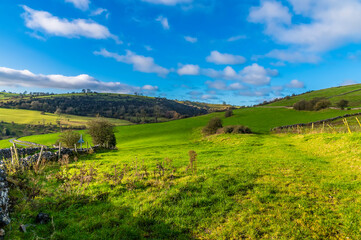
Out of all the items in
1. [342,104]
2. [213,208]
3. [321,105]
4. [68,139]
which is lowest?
[68,139]

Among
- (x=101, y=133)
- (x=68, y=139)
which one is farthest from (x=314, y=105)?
(x=68, y=139)

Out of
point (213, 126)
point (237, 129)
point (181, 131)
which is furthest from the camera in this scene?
point (181, 131)

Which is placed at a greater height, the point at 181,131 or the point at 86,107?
the point at 86,107

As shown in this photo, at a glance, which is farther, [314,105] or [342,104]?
[314,105]

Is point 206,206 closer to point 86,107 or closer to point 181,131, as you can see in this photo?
point 181,131

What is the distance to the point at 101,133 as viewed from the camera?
37.0 metres

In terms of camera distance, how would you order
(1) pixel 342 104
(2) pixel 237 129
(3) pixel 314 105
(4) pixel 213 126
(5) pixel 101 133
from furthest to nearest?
1. (3) pixel 314 105
2. (1) pixel 342 104
3. (4) pixel 213 126
4. (2) pixel 237 129
5. (5) pixel 101 133

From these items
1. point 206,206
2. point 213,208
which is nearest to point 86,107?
point 206,206

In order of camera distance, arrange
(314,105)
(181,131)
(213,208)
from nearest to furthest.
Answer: (213,208)
(181,131)
(314,105)

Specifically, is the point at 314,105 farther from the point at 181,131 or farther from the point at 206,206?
the point at 206,206

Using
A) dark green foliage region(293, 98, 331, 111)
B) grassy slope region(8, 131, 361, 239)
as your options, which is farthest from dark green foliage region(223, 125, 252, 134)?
dark green foliage region(293, 98, 331, 111)

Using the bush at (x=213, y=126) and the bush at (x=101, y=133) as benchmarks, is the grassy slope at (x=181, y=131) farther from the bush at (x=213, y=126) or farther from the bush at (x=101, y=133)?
the bush at (x=101, y=133)

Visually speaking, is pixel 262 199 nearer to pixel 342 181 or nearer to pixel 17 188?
pixel 342 181

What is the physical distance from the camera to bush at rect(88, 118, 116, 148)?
37.0m
